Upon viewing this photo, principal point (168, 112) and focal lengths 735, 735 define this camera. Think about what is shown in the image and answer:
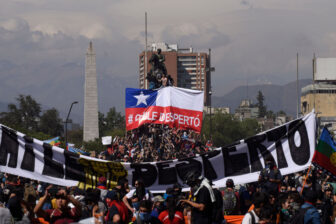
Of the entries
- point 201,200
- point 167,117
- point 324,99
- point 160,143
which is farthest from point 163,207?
point 324,99

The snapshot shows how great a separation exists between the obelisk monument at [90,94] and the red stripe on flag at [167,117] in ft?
159

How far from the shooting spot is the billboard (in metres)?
166

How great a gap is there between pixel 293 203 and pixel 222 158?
2.45 metres

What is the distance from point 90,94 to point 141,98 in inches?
2009

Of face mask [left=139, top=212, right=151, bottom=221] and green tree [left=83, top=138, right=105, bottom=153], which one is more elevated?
green tree [left=83, top=138, right=105, bottom=153]

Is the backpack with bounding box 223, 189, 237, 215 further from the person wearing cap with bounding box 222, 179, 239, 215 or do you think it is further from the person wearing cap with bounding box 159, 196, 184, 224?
the person wearing cap with bounding box 159, 196, 184, 224

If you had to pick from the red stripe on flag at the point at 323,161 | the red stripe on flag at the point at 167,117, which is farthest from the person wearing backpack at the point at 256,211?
the red stripe on flag at the point at 167,117

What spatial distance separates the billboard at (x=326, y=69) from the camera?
166 meters

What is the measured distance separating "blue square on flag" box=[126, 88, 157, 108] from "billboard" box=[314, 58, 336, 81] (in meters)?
142

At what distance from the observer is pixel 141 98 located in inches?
1103

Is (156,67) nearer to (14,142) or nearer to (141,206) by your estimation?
(14,142)

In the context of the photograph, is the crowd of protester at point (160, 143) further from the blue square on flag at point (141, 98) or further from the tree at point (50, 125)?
the tree at point (50, 125)

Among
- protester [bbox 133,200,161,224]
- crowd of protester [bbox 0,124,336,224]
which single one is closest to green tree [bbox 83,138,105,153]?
crowd of protester [bbox 0,124,336,224]

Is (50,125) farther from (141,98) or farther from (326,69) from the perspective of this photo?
(141,98)
